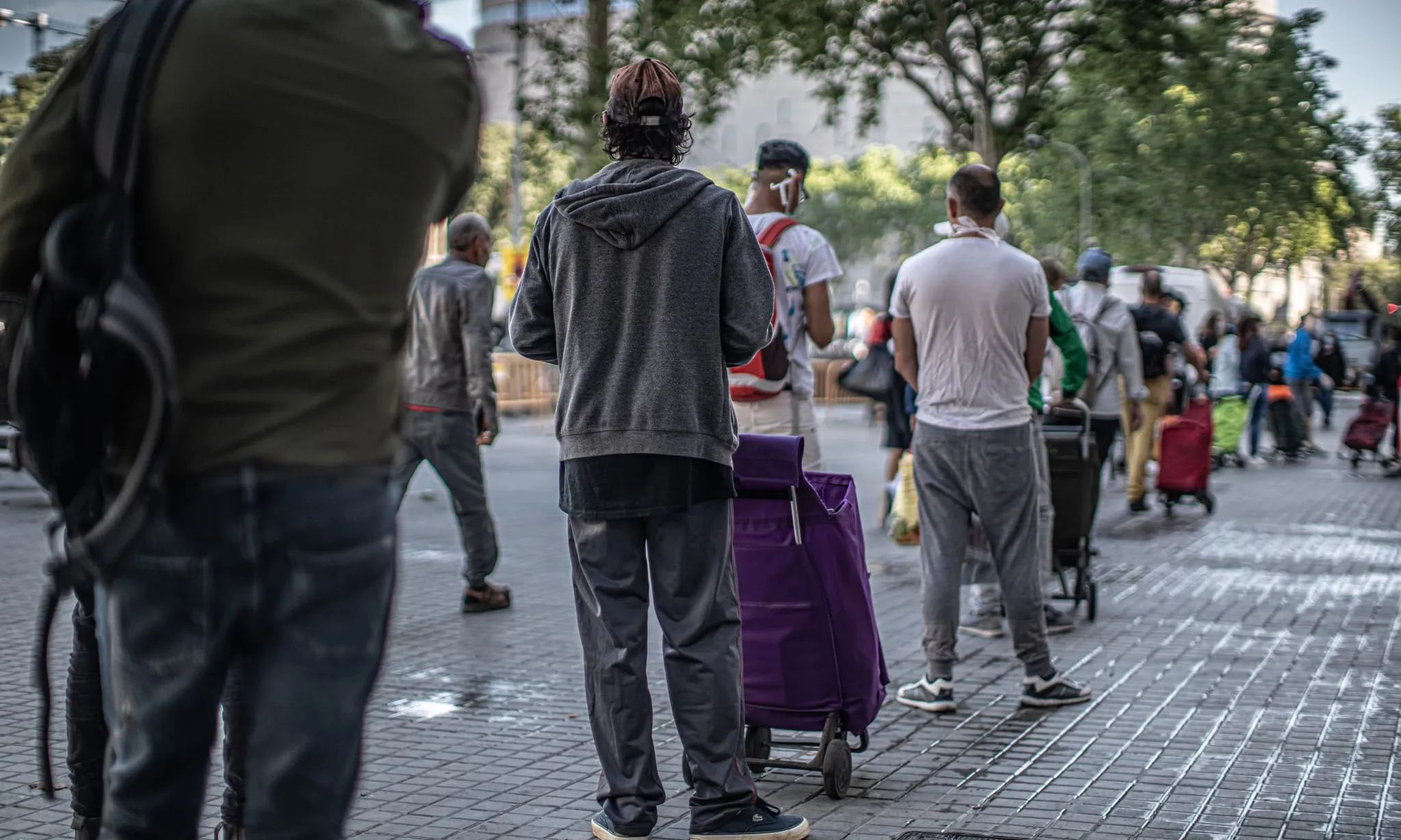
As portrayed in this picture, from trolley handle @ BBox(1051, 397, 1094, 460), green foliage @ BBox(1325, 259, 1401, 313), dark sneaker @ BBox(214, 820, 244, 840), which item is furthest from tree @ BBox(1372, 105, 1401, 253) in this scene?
dark sneaker @ BBox(214, 820, 244, 840)

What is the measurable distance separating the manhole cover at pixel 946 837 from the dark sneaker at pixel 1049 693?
70.4 inches

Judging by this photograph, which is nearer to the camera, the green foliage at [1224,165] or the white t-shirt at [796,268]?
the white t-shirt at [796,268]

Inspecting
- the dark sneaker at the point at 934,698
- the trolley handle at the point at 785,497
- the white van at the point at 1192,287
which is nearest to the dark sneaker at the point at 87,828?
the trolley handle at the point at 785,497

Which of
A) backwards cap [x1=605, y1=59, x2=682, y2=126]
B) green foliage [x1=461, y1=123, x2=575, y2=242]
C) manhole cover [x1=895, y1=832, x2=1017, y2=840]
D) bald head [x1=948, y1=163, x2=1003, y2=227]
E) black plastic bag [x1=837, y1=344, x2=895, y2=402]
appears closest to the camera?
backwards cap [x1=605, y1=59, x2=682, y2=126]

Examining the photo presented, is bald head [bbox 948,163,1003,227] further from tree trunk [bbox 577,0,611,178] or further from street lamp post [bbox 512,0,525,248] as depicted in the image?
street lamp post [bbox 512,0,525,248]

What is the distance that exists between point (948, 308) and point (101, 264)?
4.24m

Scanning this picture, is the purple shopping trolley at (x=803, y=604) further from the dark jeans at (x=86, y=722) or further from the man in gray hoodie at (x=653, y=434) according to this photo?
the dark jeans at (x=86, y=722)

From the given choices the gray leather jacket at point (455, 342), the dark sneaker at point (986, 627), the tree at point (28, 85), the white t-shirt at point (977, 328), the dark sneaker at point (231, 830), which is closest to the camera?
the dark sneaker at point (231, 830)

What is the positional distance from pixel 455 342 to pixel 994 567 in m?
2.90

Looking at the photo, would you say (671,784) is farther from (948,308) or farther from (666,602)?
(948,308)

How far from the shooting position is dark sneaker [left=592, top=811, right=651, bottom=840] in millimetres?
4246

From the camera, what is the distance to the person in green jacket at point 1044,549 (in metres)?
7.04

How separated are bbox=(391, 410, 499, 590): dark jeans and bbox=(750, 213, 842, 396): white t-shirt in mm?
2418

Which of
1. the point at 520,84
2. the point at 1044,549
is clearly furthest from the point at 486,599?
the point at 520,84
